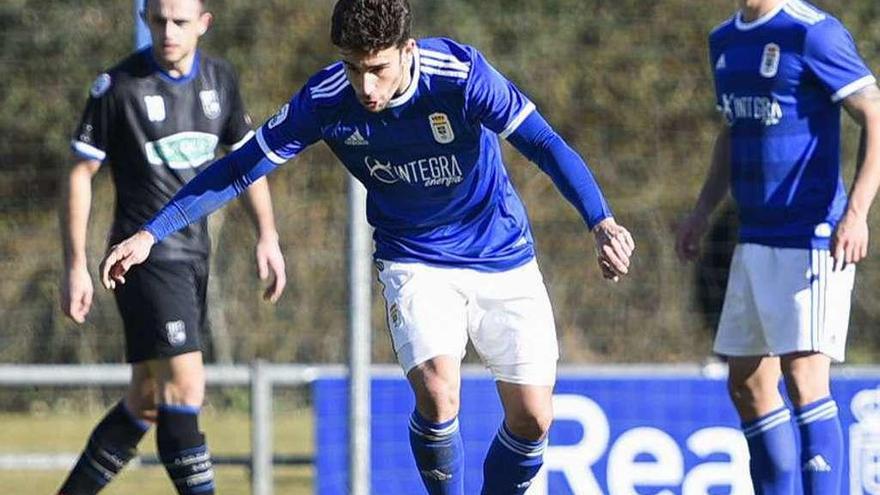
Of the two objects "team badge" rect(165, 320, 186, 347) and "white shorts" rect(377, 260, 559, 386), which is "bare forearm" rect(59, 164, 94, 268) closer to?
"team badge" rect(165, 320, 186, 347)

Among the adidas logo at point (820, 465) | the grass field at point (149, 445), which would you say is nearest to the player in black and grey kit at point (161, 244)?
the adidas logo at point (820, 465)

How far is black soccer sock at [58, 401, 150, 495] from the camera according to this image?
281 inches

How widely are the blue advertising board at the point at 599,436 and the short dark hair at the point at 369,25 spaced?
2727 millimetres

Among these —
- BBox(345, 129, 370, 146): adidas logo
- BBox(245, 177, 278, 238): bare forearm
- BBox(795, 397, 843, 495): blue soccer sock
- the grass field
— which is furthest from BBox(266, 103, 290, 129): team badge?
the grass field

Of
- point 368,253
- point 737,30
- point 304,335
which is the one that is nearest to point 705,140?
point 304,335

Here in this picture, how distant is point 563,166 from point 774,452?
156 cm

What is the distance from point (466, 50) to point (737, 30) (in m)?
1.26

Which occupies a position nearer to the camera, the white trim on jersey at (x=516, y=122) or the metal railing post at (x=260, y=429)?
the white trim on jersey at (x=516, y=122)

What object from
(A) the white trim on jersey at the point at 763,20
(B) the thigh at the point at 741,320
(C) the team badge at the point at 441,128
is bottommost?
(B) the thigh at the point at 741,320

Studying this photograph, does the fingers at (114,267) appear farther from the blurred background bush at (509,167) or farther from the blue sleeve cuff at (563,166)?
the blurred background bush at (509,167)

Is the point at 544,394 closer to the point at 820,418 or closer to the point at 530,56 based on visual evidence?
the point at 820,418

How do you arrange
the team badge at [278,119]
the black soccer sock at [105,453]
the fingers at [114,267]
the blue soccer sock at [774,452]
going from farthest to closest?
1. the black soccer sock at [105,453]
2. the blue soccer sock at [774,452]
3. the team badge at [278,119]
4. the fingers at [114,267]

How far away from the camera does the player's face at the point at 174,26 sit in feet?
22.8

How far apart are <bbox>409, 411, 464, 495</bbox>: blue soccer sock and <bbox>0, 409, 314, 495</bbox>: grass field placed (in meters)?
3.44
